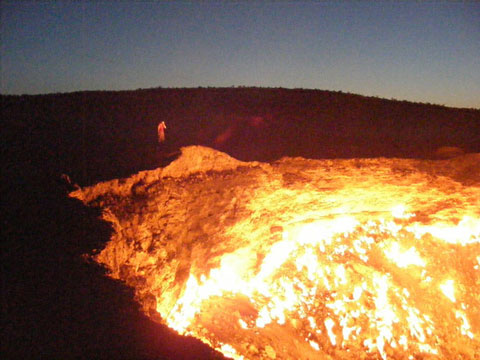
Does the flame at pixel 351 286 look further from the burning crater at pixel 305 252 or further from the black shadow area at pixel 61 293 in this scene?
the black shadow area at pixel 61 293

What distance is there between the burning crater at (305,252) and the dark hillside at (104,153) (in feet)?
1.05

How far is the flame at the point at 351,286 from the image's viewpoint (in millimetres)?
4750

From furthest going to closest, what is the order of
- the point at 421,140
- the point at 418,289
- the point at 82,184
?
the point at 418,289, the point at 421,140, the point at 82,184

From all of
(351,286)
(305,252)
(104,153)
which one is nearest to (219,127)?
(104,153)

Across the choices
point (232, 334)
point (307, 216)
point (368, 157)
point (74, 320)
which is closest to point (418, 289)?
point (307, 216)

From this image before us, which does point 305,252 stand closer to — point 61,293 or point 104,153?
point 104,153

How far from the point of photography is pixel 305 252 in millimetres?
5801

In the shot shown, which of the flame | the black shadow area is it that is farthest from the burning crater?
the black shadow area

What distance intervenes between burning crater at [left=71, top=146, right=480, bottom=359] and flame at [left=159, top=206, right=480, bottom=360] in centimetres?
2

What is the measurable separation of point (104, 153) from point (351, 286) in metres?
4.51

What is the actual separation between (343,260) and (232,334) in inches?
102

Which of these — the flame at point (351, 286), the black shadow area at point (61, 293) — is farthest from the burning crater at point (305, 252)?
the black shadow area at point (61, 293)

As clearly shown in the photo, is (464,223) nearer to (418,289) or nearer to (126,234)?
(418,289)

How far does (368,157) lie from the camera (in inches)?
177
